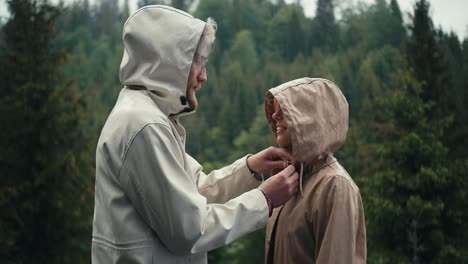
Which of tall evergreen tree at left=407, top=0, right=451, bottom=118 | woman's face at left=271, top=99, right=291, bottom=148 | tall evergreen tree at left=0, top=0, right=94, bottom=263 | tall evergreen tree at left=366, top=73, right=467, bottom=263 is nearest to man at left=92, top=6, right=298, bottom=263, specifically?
woman's face at left=271, top=99, right=291, bottom=148

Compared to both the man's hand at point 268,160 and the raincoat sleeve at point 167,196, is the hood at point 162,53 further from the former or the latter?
the man's hand at point 268,160

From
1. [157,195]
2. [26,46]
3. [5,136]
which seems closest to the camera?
[157,195]

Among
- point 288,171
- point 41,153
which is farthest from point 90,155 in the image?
point 288,171

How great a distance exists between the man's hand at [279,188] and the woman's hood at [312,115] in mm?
185

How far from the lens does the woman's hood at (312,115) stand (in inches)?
116

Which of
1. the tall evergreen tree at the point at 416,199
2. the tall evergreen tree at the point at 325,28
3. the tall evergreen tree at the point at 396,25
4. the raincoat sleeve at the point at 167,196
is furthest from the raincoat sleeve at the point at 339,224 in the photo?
the tall evergreen tree at the point at 325,28

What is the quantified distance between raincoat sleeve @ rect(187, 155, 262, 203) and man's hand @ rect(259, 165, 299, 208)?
635 mm

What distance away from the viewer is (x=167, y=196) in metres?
2.44

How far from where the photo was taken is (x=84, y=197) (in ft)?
47.0

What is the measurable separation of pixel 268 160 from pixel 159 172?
1059 millimetres

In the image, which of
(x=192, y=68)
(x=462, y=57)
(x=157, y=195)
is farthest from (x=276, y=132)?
(x=462, y=57)

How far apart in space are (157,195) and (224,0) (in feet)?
311

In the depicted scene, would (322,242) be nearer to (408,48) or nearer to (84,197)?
(84,197)

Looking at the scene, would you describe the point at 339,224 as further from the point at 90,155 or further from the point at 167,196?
the point at 90,155
